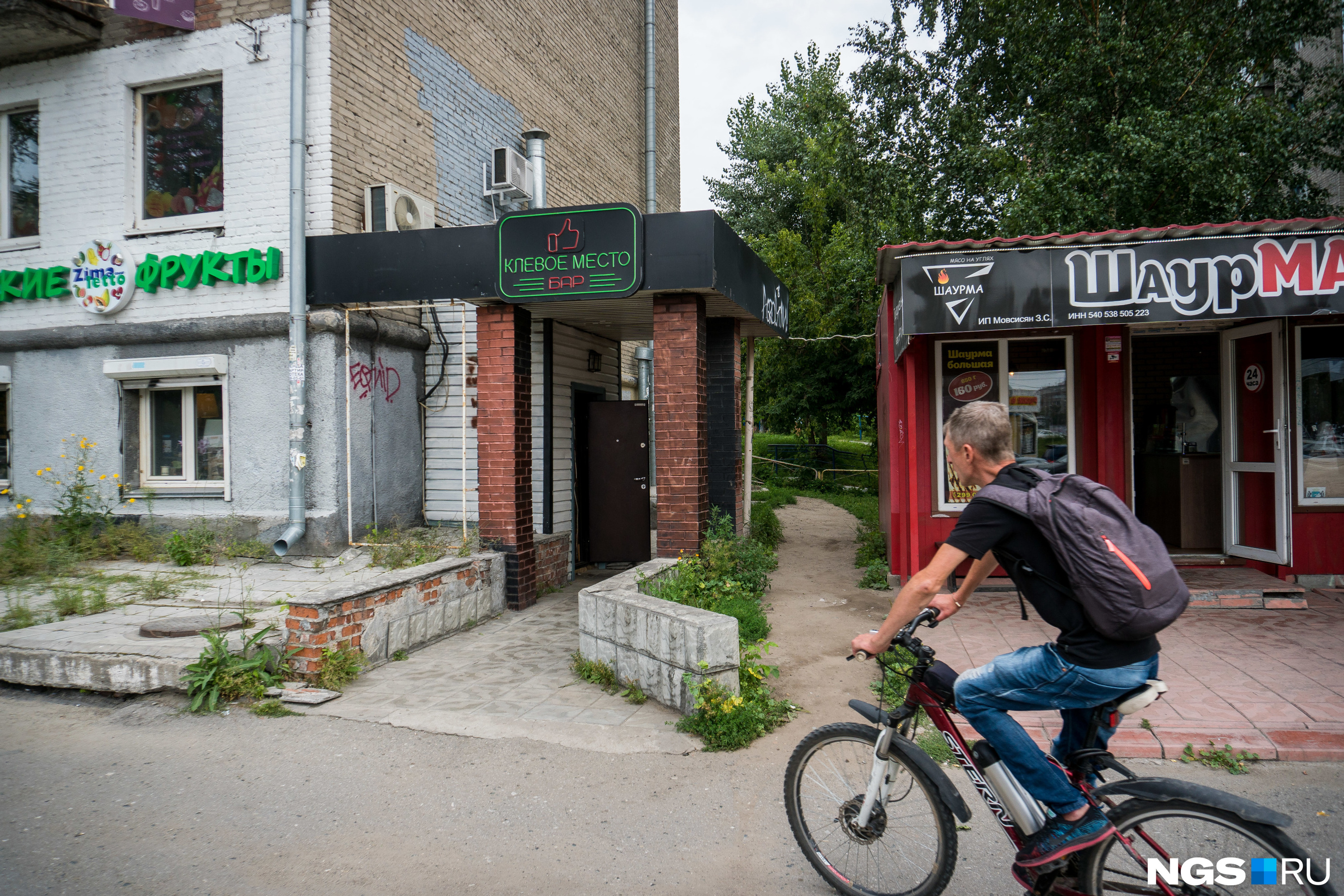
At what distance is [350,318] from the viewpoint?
808cm

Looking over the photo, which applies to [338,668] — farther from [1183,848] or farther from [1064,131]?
[1064,131]

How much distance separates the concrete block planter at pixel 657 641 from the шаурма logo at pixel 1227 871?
262cm

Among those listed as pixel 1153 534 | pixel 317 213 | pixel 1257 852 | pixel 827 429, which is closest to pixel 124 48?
pixel 317 213

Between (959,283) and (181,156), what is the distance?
8493 mm

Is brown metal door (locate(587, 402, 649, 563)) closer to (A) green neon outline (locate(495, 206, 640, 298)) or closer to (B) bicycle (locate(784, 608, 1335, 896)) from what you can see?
(A) green neon outline (locate(495, 206, 640, 298))

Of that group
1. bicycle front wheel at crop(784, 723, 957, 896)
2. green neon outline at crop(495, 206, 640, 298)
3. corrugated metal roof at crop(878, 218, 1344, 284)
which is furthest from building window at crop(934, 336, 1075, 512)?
→ bicycle front wheel at crop(784, 723, 957, 896)

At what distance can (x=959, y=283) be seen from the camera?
6621 mm

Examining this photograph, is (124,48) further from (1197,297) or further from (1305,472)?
(1305,472)

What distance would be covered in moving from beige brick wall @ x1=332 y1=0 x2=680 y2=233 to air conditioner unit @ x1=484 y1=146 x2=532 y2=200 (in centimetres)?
105

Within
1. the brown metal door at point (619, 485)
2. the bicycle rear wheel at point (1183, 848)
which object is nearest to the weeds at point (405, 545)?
the brown metal door at point (619, 485)

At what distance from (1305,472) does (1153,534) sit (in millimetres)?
6741

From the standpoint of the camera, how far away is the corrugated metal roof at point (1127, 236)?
6.18 m

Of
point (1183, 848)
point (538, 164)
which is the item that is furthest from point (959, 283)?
point (538, 164)

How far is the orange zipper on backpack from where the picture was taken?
231 centimetres
